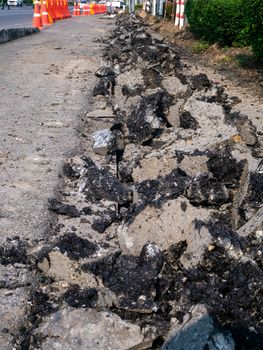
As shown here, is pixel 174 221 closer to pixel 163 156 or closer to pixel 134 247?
pixel 134 247

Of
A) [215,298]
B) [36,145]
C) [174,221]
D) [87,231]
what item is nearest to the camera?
[215,298]

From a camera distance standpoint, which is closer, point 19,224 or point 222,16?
point 19,224

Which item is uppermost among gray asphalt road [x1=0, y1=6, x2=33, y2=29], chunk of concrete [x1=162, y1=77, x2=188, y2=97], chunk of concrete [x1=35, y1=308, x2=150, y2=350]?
chunk of concrete [x1=162, y1=77, x2=188, y2=97]

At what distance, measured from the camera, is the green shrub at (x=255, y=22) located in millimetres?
8820

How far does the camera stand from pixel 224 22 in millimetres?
12305

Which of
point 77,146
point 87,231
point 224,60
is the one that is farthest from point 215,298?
point 224,60

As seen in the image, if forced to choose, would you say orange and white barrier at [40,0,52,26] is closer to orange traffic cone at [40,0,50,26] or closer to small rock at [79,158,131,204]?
orange traffic cone at [40,0,50,26]

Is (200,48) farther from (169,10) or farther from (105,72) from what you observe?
(169,10)

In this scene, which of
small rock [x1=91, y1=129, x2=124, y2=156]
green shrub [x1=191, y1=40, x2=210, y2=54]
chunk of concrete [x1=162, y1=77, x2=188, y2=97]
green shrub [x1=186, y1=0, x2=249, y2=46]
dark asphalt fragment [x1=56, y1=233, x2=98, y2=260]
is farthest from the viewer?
green shrub [x1=191, y1=40, x2=210, y2=54]

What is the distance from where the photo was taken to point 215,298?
2.62m

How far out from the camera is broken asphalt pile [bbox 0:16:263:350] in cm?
240

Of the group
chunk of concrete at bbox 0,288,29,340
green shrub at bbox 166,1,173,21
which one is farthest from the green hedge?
green shrub at bbox 166,1,173,21

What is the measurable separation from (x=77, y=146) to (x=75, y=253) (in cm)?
248

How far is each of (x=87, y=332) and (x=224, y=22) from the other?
11355 mm
